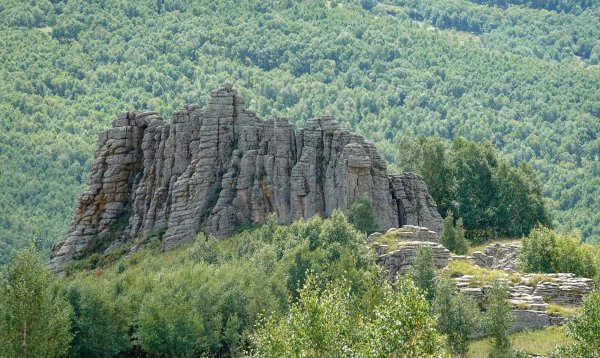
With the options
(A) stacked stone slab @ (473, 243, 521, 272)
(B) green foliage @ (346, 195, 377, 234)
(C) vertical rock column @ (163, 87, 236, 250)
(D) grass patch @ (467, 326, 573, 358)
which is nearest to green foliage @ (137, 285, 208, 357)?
(B) green foliage @ (346, 195, 377, 234)

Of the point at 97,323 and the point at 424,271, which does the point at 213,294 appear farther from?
the point at 424,271

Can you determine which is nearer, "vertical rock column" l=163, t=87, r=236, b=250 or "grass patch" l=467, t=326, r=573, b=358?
"grass patch" l=467, t=326, r=573, b=358

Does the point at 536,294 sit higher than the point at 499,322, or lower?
higher

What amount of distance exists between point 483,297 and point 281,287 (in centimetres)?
1477

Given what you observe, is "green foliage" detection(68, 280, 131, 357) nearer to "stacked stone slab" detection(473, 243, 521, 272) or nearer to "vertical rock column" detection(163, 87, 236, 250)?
"vertical rock column" detection(163, 87, 236, 250)

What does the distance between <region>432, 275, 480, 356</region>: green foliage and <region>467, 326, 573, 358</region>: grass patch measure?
1.00 meters

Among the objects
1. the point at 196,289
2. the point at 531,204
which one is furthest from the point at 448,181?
the point at 196,289

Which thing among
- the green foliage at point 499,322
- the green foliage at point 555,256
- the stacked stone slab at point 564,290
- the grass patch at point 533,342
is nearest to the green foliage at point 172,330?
the grass patch at point 533,342

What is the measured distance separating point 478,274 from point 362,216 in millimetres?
20176

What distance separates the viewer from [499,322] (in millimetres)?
119750

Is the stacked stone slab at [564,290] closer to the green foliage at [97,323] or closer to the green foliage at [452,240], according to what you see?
the green foliage at [452,240]

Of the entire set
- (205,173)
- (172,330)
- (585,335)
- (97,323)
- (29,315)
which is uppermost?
(205,173)

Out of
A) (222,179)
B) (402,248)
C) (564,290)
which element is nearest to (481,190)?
(222,179)

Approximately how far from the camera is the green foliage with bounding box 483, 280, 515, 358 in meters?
119
